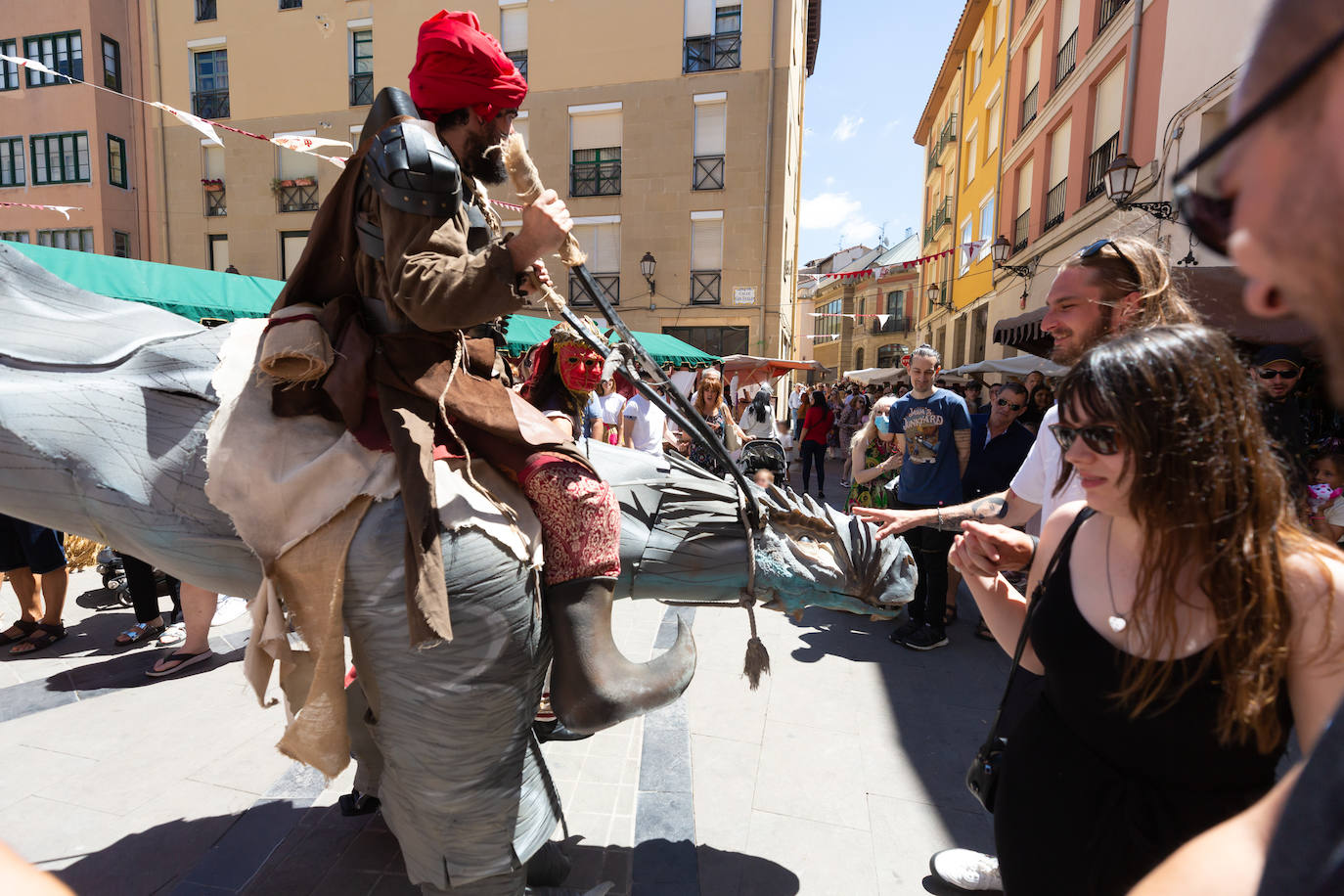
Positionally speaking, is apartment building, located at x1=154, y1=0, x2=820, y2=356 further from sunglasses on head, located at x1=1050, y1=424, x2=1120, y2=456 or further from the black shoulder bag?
sunglasses on head, located at x1=1050, y1=424, x2=1120, y2=456

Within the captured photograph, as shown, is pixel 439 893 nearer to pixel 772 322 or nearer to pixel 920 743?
pixel 920 743

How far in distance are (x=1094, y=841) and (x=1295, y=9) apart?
1.34 meters

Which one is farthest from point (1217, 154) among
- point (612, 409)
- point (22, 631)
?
point (612, 409)

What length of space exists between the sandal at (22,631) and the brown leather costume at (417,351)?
13.3ft

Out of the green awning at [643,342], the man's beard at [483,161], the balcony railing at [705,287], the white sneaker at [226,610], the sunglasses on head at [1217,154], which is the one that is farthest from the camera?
the balcony railing at [705,287]

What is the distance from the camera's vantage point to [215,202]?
17141mm

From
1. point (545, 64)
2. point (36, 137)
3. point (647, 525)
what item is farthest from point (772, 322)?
point (36, 137)

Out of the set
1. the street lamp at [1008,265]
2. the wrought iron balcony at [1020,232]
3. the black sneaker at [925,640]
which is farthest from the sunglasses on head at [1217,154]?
the wrought iron balcony at [1020,232]

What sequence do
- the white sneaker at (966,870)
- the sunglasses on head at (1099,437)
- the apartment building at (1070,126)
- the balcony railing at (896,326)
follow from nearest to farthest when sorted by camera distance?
the sunglasses on head at (1099,437), the white sneaker at (966,870), the apartment building at (1070,126), the balcony railing at (896,326)

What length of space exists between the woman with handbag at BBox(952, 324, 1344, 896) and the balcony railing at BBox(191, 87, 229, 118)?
22.0m

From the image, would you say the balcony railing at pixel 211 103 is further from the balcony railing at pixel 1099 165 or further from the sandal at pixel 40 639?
the balcony railing at pixel 1099 165

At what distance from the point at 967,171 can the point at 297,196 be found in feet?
60.1

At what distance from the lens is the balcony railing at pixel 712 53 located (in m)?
15.2

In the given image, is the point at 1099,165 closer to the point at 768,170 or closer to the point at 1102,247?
the point at 768,170
